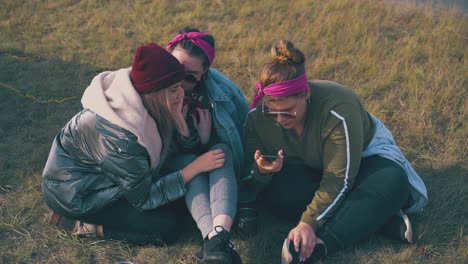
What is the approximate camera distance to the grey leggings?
310cm

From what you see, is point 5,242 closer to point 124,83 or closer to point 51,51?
point 124,83

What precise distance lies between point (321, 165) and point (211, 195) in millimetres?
722

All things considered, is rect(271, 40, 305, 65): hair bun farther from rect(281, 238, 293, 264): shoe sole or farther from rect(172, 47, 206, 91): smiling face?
rect(281, 238, 293, 264): shoe sole

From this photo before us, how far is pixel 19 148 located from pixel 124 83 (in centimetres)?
194

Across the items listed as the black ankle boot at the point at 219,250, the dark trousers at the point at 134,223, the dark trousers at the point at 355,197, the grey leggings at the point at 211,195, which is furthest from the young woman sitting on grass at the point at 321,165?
the dark trousers at the point at 134,223

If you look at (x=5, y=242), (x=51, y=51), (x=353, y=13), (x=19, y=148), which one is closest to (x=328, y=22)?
(x=353, y=13)

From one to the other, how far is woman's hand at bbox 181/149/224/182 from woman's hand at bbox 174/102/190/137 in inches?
9.4

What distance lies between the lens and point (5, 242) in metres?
3.37

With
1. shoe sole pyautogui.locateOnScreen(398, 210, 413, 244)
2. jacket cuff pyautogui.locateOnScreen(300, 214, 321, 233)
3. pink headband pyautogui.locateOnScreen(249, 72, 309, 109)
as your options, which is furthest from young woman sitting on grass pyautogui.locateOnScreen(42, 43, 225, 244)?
shoe sole pyautogui.locateOnScreen(398, 210, 413, 244)

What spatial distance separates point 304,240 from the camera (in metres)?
2.96

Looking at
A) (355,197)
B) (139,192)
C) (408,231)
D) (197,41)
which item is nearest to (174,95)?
(197,41)

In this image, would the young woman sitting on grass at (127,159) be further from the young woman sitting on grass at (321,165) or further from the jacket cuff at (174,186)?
the young woman sitting on grass at (321,165)

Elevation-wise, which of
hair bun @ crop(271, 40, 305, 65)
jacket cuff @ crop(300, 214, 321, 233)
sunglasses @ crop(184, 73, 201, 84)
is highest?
hair bun @ crop(271, 40, 305, 65)

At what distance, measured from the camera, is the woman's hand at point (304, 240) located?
9.70 feet
